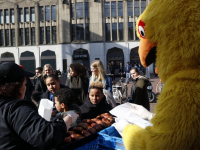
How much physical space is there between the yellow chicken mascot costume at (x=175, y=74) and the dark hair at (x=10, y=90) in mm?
1017

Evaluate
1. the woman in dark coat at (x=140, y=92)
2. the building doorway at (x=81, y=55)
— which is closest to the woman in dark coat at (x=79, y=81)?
the woman in dark coat at (x=140, y=92)

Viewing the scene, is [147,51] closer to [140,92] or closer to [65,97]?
[65,97]

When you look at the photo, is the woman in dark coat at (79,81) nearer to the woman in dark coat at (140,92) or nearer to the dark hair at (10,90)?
the woman in dark coat at (140,92)

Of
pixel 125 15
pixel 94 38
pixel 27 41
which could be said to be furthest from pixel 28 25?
pixel 125 15

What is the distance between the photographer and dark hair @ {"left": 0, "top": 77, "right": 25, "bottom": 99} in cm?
164

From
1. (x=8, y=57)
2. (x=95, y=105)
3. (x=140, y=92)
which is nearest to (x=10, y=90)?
(x=95, y=105)

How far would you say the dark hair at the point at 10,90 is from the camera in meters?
1.64

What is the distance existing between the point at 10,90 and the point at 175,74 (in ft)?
4.17

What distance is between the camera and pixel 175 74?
1170mm

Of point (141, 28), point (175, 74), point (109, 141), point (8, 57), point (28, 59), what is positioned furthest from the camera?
point (8, 57)

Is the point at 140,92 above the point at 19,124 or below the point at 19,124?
below

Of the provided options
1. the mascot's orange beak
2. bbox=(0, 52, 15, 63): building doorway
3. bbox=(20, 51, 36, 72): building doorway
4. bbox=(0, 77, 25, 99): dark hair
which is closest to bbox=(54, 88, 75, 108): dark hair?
bbox=(0, 77, 25, 99): dark hair

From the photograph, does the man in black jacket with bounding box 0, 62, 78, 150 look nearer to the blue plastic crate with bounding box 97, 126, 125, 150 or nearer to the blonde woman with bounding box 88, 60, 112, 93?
the blue plastic crate with bounding box 97, 126, 125, 150

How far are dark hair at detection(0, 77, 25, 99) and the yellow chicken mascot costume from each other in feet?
3.34
